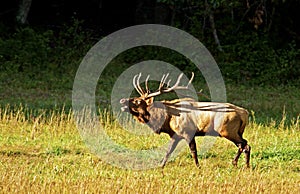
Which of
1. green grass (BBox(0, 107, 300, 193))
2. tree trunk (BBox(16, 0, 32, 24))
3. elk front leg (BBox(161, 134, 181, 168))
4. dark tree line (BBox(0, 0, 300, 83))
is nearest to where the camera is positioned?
green grass (BBox(0, 107, 300, 193))

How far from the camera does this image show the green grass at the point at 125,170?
8469mm

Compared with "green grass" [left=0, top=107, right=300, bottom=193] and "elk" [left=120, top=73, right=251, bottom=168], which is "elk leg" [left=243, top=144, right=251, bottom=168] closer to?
"elk" [left=120, top=73, right=251, bottom=168]

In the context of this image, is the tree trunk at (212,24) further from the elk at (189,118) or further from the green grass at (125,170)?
the elk at (189,118)

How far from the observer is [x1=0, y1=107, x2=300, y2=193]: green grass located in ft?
A: 27.8

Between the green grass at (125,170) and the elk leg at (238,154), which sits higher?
the elk leg at (238,154)

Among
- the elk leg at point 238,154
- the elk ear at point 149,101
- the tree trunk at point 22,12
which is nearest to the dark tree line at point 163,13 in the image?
the tree trunk at point 22,12

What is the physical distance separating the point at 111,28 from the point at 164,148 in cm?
1416

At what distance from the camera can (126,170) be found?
9.92m

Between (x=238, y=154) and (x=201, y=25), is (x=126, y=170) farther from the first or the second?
(x=201, y=25)

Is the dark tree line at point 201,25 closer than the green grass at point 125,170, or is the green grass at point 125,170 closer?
the green grass at point 125,170

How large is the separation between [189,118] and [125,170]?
3.86 feet

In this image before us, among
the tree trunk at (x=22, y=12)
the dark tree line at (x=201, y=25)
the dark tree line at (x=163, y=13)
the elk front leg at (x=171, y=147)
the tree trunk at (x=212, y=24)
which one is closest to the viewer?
the elk front leg at (x=171, y=147)

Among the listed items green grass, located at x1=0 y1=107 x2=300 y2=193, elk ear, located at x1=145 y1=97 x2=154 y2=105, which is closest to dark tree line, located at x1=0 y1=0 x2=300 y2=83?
green grass, located at x1=0 y1=107 x2=300 y2=193

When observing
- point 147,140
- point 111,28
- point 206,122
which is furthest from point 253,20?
point 206,122
